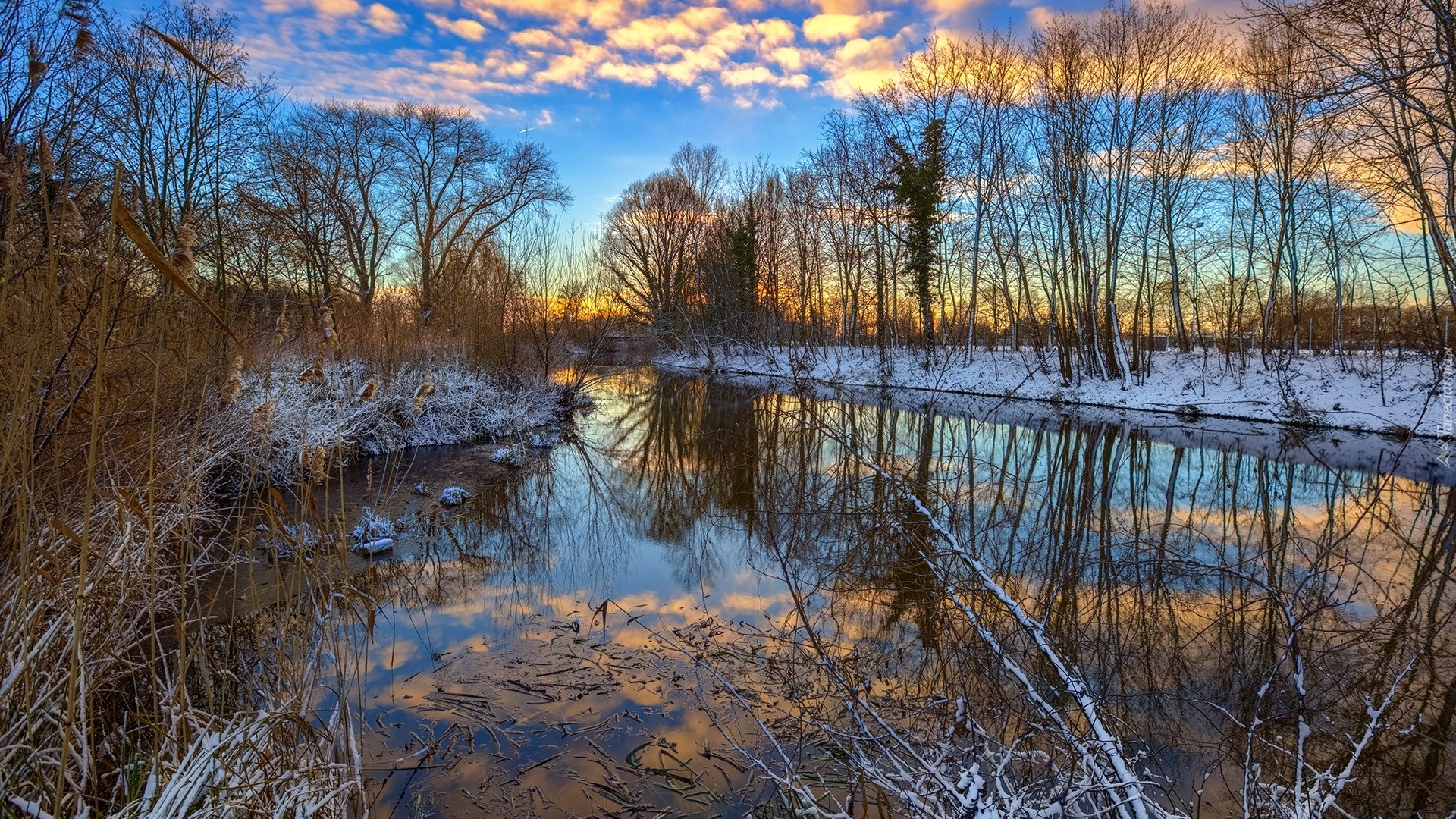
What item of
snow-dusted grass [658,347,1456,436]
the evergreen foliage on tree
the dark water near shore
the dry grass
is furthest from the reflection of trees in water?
the evergreen foliage on tree

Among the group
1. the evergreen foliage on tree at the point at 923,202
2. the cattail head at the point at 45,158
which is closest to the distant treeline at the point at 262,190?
the cattail head at the point at 45,158

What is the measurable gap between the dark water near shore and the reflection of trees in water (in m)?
0.03

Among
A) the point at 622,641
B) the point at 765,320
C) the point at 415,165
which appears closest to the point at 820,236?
the point at 765,320

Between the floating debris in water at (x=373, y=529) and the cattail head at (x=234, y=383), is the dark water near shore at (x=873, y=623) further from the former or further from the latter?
the cattail head at (x=234, y=383)

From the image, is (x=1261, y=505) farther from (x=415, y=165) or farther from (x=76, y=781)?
(x=415, y=165)

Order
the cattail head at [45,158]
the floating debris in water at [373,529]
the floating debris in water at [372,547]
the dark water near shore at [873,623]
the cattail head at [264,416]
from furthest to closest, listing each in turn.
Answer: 1. the floating debris in water at [373,529]
2. the floating debris in water at [372,547]
3. the dark water near shore at [873,623]
4. the cattail head at [264,416]
5. the cattail head at [45,158]

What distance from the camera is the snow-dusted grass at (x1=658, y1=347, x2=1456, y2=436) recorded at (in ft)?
41.6

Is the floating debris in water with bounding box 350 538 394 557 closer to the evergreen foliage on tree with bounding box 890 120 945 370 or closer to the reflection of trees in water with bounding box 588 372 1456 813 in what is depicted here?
the reflection of trees in water with bounding box 588 372 1456 813

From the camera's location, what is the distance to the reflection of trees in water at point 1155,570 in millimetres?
3057

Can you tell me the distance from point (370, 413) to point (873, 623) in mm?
8881

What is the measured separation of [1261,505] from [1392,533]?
1.22 m

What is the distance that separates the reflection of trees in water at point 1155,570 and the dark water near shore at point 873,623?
0.03 metres

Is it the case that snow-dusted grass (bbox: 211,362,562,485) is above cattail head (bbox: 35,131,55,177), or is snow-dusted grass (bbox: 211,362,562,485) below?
below

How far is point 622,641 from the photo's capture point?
4.58 meters
